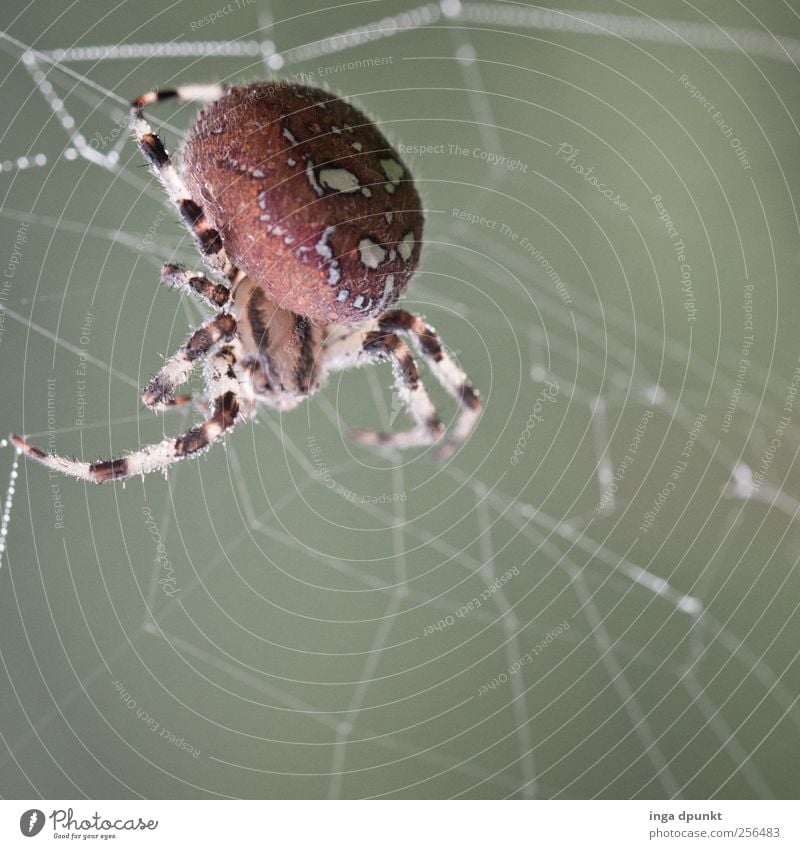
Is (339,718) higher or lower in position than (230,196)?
lower

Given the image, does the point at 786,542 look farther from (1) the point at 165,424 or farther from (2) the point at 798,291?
(1) the point at 165,424

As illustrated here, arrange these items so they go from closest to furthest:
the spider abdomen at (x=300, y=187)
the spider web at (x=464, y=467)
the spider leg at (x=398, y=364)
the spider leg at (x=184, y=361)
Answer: the spider abdomen at (x=300, y=187)
the spider leg at (x=184, y=361)
the spider leg at (x=398, y=364)
the spider web at (x=464, y=467)

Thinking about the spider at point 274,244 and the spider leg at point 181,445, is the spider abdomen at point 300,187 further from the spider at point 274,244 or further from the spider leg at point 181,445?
the spider leg at point 181,445

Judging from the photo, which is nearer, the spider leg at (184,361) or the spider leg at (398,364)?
the spider leg at (184,361)

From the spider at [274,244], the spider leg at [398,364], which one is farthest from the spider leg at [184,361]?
the spider leg at [398,364]

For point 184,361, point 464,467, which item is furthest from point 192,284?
point 464,467

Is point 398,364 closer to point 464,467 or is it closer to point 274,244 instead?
point 274,244
